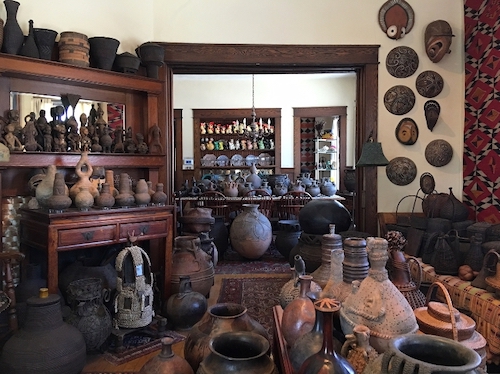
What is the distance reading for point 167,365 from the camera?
5.49ft

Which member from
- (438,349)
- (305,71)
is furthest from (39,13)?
(438,349)

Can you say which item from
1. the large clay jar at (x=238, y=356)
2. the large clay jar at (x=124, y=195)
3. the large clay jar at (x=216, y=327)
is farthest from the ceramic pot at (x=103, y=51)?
the large clay jar at (x=238, y=356)

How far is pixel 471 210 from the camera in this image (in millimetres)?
4051

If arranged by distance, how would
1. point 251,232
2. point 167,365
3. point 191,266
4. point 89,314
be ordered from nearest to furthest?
point 167,365, point 89,314, point 191,266, point 251,232

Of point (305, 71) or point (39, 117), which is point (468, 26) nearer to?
point (305, 71)

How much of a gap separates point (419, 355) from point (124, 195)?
2.45m

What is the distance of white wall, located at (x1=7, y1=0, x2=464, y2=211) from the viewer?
4.18 metres

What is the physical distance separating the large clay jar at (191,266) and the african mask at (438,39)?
9.86 feet

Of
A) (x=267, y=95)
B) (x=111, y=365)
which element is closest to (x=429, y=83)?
(x=111, y=365)

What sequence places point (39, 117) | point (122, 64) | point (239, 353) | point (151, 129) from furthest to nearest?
point (151, 129), point (122, 64), point (39, 117), point (239, 353)

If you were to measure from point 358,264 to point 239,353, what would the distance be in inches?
27.3

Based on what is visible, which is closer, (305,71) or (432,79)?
(432,79)

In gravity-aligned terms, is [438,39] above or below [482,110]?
above

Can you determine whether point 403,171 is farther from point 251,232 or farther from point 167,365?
point 167,365
